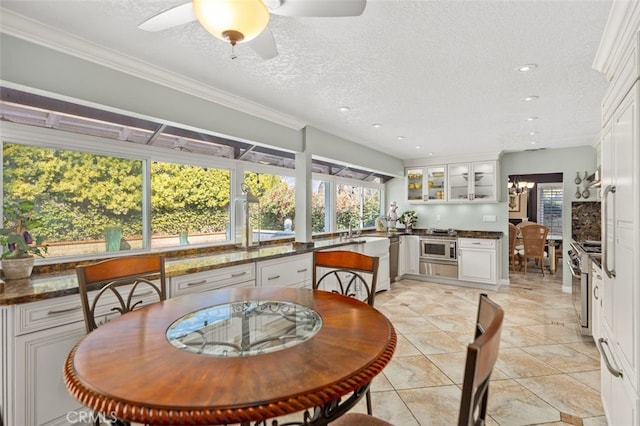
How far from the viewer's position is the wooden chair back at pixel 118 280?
159 centimetres

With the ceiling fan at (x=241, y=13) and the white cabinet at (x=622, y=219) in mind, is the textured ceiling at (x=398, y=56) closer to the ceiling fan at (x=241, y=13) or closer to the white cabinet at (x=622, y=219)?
the white cabinet at (x=622, y=219)

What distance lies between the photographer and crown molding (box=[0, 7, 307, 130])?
5.73ft

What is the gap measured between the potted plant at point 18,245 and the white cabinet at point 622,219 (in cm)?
309

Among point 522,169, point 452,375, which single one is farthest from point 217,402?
point 522,169

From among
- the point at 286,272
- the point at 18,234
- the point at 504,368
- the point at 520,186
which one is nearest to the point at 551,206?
the point at 520,186

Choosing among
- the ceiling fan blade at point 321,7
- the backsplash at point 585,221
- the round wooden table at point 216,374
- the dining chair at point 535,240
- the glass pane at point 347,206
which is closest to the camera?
the round wooden table at point 216,374

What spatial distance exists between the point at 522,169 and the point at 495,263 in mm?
1837

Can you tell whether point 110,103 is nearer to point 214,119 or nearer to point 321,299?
point 214,119

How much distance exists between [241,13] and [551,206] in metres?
10.6

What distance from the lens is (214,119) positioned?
9.34ft

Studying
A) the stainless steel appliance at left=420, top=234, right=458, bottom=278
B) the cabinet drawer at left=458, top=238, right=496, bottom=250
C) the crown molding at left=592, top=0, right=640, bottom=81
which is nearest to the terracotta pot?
the crown molding at left=592, top=0, right=640, bottom=81

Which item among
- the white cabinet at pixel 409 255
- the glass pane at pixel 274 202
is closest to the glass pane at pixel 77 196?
the glass pane at pixel 274 202

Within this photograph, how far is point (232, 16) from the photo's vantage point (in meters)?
1.13

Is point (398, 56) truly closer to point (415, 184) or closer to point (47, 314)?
point (47, 314)
